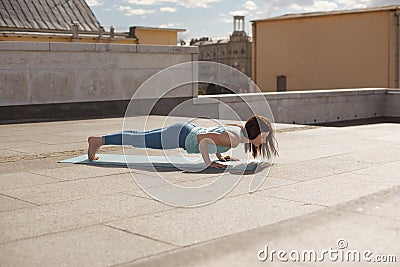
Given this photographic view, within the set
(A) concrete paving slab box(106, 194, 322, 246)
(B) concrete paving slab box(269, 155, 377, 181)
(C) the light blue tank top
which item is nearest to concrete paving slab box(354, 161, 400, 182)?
(B) concrete paving slab box(269, 155, 377, 181)

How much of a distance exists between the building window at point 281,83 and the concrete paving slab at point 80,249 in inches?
1176

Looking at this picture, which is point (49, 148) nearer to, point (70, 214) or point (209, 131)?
point (209, 131)

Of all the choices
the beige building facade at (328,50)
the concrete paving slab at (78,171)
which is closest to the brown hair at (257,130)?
the concrete paving slab at (78,171)

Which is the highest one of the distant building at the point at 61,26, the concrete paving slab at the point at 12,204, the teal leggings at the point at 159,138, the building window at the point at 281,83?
the distant building at the point at 61,26

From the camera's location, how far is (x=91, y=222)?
18.7ft

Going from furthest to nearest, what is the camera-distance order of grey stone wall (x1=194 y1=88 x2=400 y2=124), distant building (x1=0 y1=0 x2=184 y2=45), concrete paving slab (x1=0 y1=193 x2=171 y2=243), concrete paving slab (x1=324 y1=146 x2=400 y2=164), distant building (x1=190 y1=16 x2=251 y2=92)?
distant building (x1=190 y1=16 x2=251 y2=92) < distant building (x1=0 y1=0 x2=184 y2=45) < grey stone wall (x1=194 y1=88 x2=400 y2=124) < concrete paving slab (x1=324 y1=146 x2=400 y2=164) < concrete paving slab (x1=0 y1=193 x2=171 y2=243)

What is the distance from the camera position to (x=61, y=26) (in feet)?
148

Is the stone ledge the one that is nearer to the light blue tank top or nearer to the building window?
the light blue tank top

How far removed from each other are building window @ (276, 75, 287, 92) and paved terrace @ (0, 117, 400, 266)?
2510 cm

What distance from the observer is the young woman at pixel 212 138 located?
333 inches

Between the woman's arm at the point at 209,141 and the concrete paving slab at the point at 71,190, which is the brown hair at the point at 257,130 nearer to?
the woman's arm at the point at 209,141

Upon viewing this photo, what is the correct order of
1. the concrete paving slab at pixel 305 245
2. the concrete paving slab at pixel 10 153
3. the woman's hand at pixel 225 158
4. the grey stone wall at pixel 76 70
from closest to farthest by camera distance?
the concrete paving slab at pixel 305 245
the woman's hand at pixel 225 158
the concrete paving slab at pixel 10 153
the grey stone wall at pixel 76 70

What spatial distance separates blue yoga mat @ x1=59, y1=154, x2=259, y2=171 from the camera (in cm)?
878

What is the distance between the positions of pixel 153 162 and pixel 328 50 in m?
25.3
